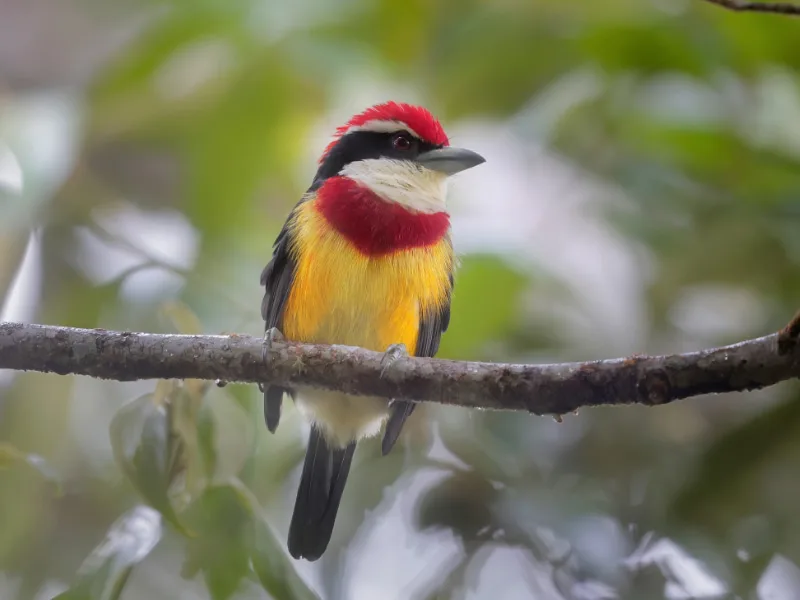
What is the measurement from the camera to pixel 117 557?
1966mm

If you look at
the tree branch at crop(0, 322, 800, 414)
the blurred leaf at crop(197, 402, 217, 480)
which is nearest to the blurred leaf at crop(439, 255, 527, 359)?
the blurred leaf at crop(197, 402, 217, 480)

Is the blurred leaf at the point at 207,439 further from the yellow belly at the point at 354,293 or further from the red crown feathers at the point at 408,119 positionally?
the red crown feathers at the point at 408,119

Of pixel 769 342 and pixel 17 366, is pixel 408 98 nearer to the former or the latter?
pixel 17 366

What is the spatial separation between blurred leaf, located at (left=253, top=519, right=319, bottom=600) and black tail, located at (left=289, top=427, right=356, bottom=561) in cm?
19

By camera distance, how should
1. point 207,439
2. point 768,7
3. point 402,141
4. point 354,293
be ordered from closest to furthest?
point 768,7 < point 207,439 < point 354,293 < point 402,141

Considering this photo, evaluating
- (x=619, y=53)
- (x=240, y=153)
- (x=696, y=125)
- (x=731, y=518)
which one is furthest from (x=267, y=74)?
(x=731, y=518)

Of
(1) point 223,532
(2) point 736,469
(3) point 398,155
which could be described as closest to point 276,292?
(3) point 398,155

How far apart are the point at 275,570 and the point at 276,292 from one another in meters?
0.71

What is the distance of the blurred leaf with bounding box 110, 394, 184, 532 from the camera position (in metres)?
1.90

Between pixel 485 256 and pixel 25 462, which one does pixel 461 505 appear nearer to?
pixel 485 256

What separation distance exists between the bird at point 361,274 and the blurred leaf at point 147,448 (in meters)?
0.25

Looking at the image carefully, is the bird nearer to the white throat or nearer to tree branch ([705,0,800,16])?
the white throat

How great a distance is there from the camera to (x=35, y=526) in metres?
2.36

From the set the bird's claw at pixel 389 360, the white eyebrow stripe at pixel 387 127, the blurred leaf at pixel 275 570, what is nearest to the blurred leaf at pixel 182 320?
the blurred leaf at pixel 275 570
